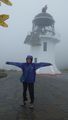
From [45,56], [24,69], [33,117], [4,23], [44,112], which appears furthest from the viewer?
[45,56]

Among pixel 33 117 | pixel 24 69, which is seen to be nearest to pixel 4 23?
pixel 33 117

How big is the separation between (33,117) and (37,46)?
51.9 metres

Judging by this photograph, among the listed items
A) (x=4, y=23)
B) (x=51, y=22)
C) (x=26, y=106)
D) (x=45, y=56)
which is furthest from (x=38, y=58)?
(x=4, y=23)

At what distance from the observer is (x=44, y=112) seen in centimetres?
847

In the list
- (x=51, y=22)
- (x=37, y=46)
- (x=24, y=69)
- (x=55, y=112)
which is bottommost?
(x=55, y=112)

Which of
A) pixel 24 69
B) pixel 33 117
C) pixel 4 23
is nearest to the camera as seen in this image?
pixel 4 23

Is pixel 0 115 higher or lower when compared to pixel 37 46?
lower

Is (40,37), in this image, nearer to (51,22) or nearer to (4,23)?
(51,22)

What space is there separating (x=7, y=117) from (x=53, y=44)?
5229 centimetres

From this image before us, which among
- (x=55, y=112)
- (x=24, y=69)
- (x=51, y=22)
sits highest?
(x=51, y=22)

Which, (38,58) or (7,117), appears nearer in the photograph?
(7,117)

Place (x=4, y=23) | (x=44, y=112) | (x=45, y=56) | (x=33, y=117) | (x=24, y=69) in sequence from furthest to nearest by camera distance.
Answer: (x=45, y=56) < (x=24, y=69) < (x=44, y=112) < (x=33, y=117) < (x=4, y=23)

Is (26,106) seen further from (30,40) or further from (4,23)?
(30,40)

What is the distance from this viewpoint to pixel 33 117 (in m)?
7.52
